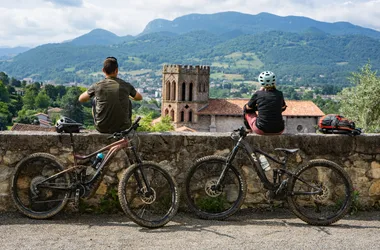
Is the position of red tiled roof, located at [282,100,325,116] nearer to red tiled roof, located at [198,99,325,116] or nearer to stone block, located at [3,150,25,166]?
red tiled roof, located at [198,99,325,116]

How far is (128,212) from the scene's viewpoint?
17.4ft

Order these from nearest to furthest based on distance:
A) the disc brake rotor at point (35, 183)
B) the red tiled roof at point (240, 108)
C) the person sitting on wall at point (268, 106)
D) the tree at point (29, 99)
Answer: the disc brake rotor at point (35, 183) < the person sitting on wall at point (268, 106) < the red tiled roof at point (240, 108) < the tree at point (29, 99)

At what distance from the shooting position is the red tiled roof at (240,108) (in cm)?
7800

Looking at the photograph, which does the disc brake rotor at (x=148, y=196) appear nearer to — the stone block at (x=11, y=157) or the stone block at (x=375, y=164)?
the stone block at (x=11, y=157)

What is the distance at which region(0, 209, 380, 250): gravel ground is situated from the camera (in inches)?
190

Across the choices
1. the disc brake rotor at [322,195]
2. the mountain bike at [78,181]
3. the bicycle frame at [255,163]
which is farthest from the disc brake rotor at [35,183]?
the disc brake rotor at [322,195]

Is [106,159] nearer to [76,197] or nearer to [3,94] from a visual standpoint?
[76,197]

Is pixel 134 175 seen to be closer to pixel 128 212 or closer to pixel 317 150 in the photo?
pixel 128 212

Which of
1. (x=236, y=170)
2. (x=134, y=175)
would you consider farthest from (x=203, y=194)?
(x=134, y=175)

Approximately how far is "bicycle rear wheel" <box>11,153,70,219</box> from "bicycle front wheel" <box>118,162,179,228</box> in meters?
0.73

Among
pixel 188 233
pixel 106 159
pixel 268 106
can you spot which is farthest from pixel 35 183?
pixel 268 106

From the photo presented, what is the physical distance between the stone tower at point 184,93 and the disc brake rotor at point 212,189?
75049 mm

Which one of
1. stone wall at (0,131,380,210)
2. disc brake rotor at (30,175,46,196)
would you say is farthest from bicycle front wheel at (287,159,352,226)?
disc brake rotor at (30,175,46,196)

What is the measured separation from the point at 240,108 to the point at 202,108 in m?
6.75
